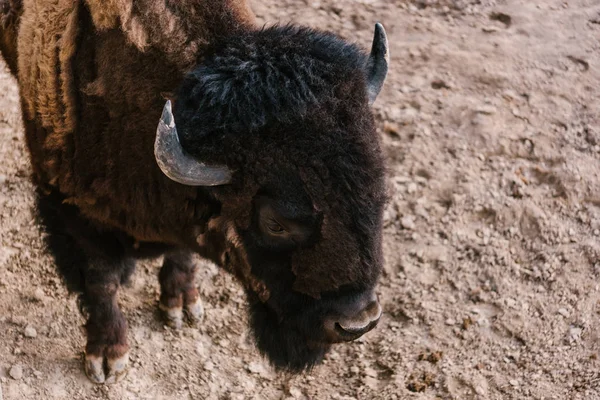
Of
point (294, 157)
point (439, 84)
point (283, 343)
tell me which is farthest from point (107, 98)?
point (439, 84)

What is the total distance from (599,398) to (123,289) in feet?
8.95

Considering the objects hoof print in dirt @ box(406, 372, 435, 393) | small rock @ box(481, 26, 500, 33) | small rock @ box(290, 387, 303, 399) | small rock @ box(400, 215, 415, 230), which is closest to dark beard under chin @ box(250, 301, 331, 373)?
small rock @ box(290, 387, 303, 399)

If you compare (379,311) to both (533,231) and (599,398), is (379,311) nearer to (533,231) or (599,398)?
(599,398)

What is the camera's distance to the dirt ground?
3729mm

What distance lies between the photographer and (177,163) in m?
2.36

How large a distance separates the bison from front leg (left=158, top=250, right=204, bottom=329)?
2.43 feet

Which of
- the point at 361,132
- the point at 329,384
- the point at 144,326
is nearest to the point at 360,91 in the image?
the point at 361,132

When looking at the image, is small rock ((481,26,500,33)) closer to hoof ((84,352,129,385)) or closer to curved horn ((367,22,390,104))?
curved horn ((367,22,390,104))

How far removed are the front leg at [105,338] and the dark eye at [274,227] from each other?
4.22 ft

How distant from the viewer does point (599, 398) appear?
12.1 ft

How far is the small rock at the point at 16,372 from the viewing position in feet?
11.7

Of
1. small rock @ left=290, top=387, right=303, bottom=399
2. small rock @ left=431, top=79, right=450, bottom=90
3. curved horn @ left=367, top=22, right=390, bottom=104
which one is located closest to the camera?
curved horn @ left=367, top=22, right=390, bottom=104

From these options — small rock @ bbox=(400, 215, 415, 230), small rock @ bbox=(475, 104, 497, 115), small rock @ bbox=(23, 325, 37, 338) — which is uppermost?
small rock @ bbox=(475, 104, 497, 115)

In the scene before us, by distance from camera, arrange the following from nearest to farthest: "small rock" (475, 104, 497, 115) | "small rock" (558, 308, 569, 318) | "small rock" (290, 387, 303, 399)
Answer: "small rock" (290, 387, 303, 399)
"small rock" (558, 308, 569, 318)
"small rock" (475, 104, 497, 115)
